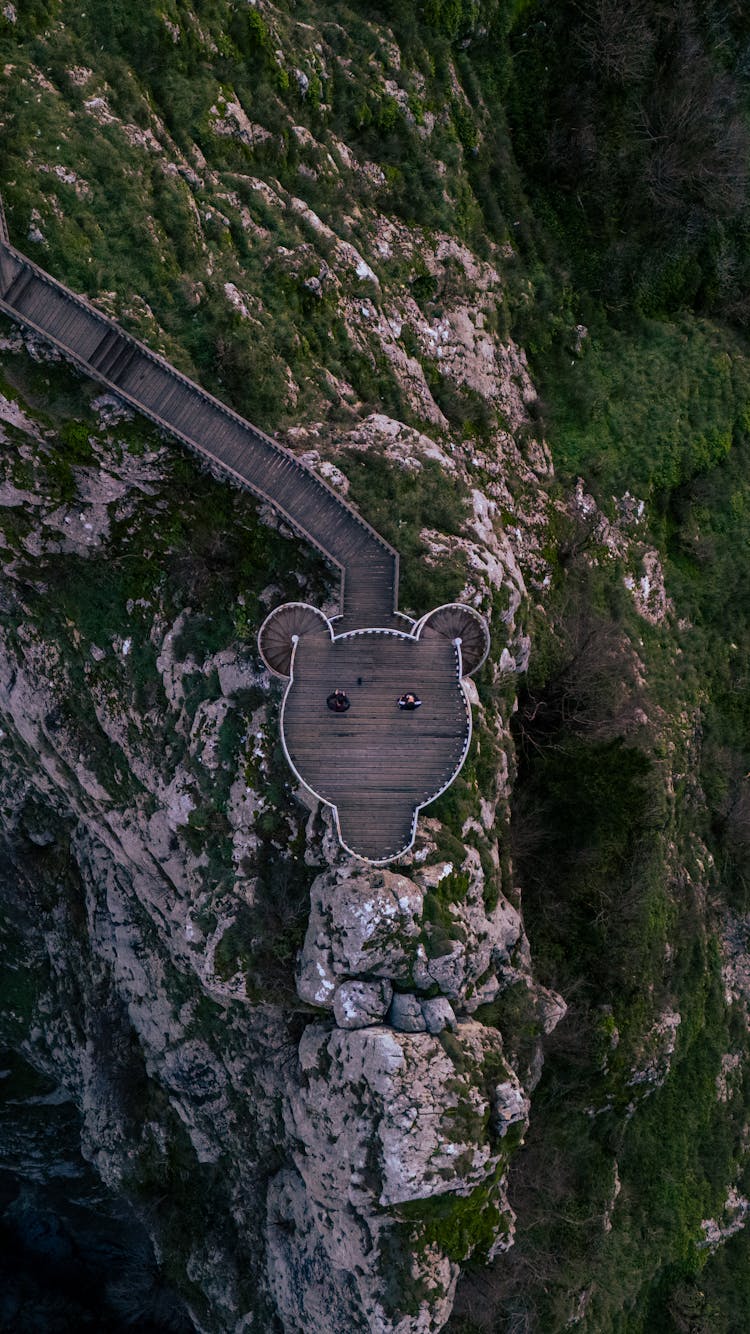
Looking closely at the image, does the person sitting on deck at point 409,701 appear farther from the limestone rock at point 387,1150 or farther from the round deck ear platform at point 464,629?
the limestone rock at point 387,1150

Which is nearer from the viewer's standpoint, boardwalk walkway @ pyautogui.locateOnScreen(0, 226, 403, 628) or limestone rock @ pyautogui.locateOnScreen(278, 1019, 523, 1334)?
limestone rock @ pyautogui.locateOnScreen(278, 1019, 523, 1334)

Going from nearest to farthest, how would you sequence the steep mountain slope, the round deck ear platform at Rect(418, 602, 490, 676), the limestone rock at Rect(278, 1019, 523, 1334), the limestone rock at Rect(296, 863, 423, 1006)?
1. the limestone rock at Rect(278, 1019, 523, 1334)
2. the limestone rock at Rect(296, 863, 423, 1006)
3. the steep mountain slope
4. the round deck ear platform at Rect(418, 602, 490, 676)

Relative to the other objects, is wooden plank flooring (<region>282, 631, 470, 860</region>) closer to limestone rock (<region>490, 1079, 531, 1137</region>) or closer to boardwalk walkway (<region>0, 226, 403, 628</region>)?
boardwalk walkway (<region>0, 226, 403, 628</region>)

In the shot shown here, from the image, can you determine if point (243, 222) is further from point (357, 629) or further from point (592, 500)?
point (592, 500)

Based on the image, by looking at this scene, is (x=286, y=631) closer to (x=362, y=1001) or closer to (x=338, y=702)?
(x=338, y=702)

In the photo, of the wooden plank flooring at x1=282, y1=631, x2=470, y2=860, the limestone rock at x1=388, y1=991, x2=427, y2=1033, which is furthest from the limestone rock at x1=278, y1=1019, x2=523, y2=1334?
the wooden plank flooring at x1=282, y1=631, x2=470, y2=860

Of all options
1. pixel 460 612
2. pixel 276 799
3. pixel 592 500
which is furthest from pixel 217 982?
pixel 592 500
